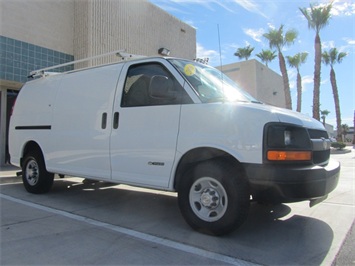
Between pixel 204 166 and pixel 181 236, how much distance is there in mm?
891

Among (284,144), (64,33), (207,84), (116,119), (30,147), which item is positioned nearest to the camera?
(284,144)

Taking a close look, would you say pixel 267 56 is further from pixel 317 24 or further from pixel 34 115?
pixel 34 115

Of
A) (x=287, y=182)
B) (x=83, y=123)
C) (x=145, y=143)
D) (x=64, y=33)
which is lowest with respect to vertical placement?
(x=287, y=182)

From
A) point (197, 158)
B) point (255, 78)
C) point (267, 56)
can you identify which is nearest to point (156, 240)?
point (197, 158)

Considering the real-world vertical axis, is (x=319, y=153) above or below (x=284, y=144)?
below

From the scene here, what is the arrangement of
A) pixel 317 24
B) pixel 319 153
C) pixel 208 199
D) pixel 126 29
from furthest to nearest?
1. pixel 317 24
2. pixel 126 29
3. pixel 319 153
4. pixel 208 199

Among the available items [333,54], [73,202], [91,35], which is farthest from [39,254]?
[333,54]

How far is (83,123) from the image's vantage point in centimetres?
554

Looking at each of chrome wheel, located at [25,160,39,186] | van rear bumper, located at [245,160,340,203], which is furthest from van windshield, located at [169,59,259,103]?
chrome wheel, located at [25,160,39,186]

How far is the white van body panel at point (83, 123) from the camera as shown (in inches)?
205

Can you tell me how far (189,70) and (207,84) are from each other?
12.4 inches

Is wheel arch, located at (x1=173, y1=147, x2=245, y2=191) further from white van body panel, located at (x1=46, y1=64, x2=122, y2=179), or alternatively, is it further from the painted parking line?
white van body panel, located at (x1=46, y1=64, x2=122, y2=179)

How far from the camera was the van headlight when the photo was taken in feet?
11.8

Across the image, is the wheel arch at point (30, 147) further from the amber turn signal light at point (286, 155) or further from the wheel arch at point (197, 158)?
the amber turn signal light at point (286, 155)
